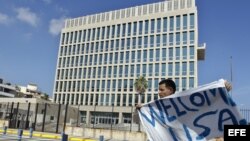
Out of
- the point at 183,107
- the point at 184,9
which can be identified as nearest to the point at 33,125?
the point at 183,107

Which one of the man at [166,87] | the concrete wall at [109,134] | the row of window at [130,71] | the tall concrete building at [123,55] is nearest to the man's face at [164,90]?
the man at [166,87]

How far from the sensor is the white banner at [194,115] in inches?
150

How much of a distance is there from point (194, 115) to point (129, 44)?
246 ft

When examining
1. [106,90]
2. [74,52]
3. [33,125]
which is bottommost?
[33,125]

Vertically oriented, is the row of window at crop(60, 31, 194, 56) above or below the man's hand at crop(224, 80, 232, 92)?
above

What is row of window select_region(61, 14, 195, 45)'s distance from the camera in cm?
7231

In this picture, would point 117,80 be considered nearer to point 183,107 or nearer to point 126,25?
point 126,25

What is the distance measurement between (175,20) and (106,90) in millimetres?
22490

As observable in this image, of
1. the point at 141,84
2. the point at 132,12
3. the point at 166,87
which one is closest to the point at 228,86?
the point at 166,87

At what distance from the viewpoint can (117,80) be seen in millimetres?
77562

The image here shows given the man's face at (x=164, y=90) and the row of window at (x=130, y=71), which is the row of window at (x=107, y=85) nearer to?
the row of window at (x=130, y=71)

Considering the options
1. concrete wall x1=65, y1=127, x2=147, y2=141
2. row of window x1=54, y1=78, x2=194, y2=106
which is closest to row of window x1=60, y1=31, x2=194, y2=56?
row of window x1=54, y1=78, x2=194, y2=106

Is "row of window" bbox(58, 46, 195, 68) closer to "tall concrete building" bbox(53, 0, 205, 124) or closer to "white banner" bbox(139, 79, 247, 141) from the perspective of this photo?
"tall concrete building" bbox(53, 0, 205, 124)

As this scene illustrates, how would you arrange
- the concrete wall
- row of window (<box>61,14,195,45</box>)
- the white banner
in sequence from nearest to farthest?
the white banner
the concrete wall
row of window (<box>61,14,195,45</box>)
